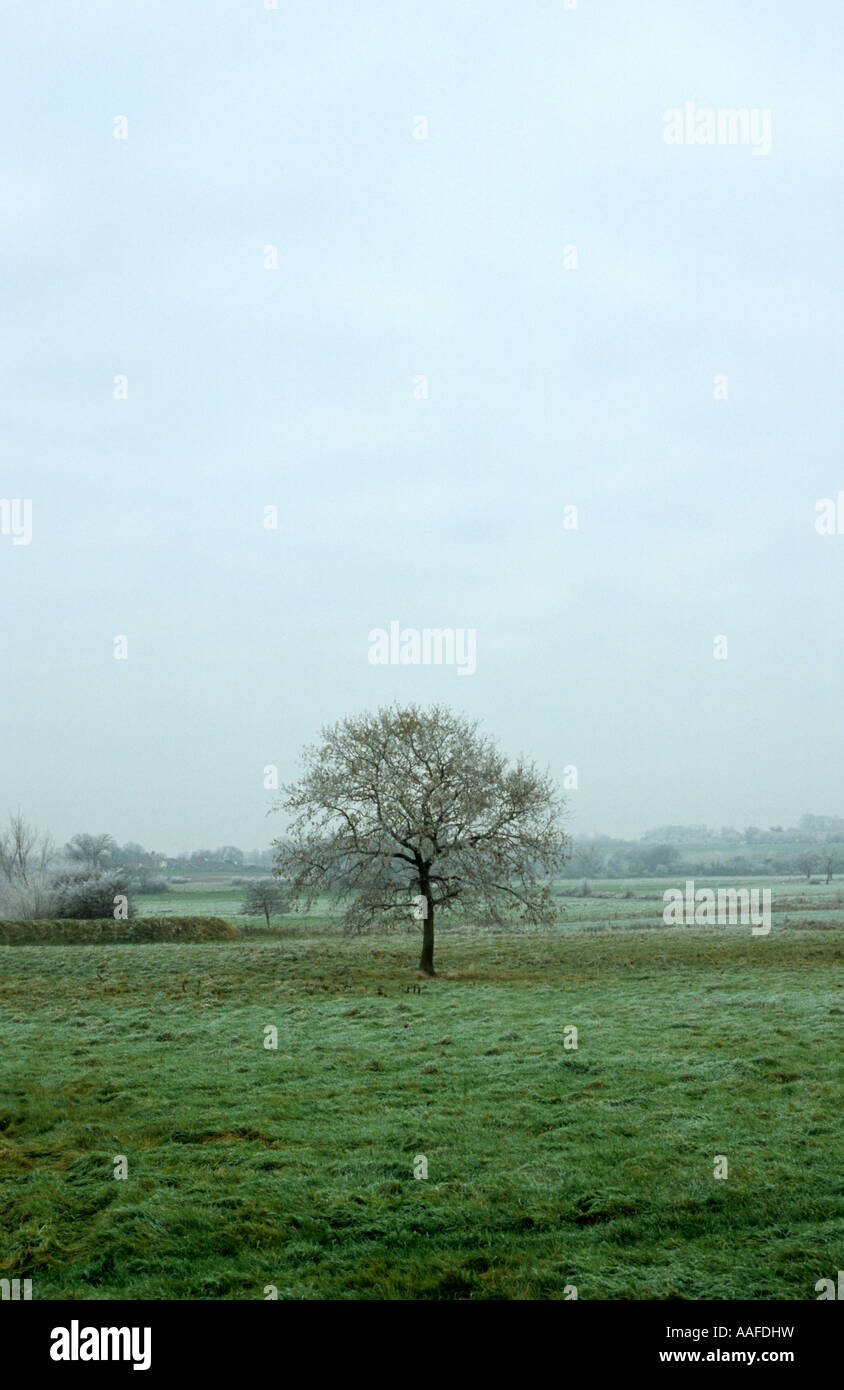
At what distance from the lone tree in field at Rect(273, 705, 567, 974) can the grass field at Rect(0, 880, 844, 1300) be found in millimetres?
5422

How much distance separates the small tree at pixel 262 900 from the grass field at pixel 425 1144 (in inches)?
981

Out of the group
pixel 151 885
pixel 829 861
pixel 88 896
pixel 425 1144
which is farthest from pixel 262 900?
pixel 829 861

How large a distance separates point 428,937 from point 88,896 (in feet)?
95.9

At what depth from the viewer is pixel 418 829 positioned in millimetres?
29438

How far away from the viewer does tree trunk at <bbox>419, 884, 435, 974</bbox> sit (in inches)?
1177

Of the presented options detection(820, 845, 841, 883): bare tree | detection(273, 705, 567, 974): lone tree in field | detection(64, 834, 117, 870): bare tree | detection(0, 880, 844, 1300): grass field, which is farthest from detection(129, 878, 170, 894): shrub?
detection(820, 845, 841, 883): bare tree

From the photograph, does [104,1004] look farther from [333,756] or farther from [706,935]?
[706,935]

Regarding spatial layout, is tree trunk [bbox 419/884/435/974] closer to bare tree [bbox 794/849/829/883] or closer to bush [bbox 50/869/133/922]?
bush [bbox 50/869/133/922]

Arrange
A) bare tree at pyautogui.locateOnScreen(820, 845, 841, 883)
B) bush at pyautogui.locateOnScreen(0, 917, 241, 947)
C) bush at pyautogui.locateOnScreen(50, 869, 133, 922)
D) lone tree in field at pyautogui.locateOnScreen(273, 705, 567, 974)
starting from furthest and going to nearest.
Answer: bare tree at pyautogui.locateOnScreen(820, 845, 841, 883) < bush at pyautogui.locateOnScreen(50, 869, 133, 922) < bush at pyautogui.locateOnScreen(0, 917, 241, 947) < lone tree in field at pyautogui.locateOnScreen(273, 705, 567, 974)

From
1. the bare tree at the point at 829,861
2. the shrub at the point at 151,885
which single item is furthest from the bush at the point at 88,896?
the bare tree at the point at 829,861

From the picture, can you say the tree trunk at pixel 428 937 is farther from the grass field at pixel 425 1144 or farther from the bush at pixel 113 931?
the bush at pixel 113 931

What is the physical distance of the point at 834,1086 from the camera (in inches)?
533
